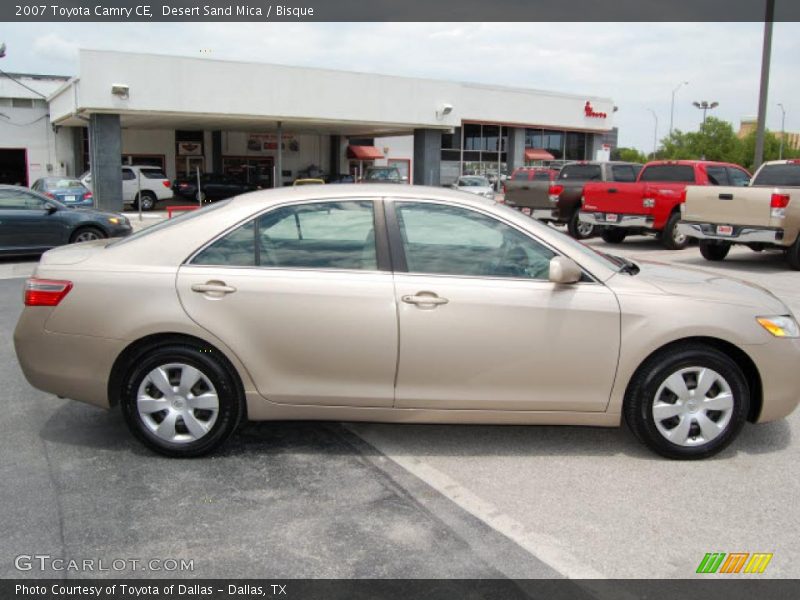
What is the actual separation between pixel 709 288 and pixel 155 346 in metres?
3.38

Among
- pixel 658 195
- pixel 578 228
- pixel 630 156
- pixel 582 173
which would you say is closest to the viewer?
pixel 658 195

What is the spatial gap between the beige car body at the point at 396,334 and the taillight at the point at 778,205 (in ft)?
27.0

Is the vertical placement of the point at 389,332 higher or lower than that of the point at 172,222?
lower

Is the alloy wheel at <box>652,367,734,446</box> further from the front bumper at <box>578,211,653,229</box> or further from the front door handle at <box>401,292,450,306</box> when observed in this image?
the front bumper at <box>578,211,653,229</box>

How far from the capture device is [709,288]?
4516 mm

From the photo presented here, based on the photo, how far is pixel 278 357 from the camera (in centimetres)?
428

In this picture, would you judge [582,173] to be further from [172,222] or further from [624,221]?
[172,222]

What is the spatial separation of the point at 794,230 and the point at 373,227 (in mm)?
10156

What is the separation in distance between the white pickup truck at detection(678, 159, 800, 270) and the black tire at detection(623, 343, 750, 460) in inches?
337

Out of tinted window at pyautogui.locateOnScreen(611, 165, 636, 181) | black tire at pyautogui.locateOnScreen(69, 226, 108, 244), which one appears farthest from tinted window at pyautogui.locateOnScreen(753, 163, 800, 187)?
black tire at pyautogui.locateOnScreen(69, 226, 108, 244)

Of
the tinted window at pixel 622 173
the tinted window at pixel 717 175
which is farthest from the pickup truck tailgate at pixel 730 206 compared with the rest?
the tinted window at pixel 622 173

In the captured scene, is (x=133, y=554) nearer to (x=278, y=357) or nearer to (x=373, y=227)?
(x=278, y=357)

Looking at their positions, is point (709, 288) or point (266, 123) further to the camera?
point (266, 123)

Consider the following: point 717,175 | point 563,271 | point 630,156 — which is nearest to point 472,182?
point 717,175
